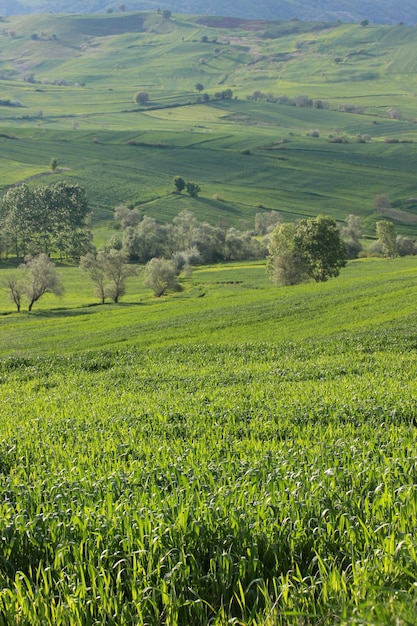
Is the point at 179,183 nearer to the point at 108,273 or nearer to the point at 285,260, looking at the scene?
the point at 108,273

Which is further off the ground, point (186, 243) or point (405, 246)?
Result: point (186, 243)

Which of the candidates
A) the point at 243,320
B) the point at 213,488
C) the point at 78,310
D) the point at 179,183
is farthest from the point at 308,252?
the point at 179,183

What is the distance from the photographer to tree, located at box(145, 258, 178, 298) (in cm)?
10500

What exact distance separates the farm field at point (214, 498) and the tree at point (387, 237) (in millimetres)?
113251

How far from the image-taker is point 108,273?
105625 mm

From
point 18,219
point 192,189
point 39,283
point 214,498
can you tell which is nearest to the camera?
point 214,498

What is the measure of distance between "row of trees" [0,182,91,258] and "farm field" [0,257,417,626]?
12988 centimetres

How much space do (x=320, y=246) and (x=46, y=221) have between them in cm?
9389

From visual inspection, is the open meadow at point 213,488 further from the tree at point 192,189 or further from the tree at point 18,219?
the tree at point 192,189

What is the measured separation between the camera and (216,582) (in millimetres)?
5844

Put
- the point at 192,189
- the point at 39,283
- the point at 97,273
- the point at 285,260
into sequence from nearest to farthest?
the point at 285,260 < the point at 39,283 < the point at 97,273 < the point at 192,189

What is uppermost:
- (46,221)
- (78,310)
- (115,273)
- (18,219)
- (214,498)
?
(18,219)

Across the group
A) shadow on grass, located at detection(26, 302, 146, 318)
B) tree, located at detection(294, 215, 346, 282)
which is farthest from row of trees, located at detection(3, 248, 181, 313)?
tree, located at detection(294, 215, 346, 282)

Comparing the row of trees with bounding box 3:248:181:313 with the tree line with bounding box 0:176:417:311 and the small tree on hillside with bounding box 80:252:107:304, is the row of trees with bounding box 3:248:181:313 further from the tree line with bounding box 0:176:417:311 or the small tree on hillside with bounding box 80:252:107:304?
the tree line with bounding box 0:176:417:311
